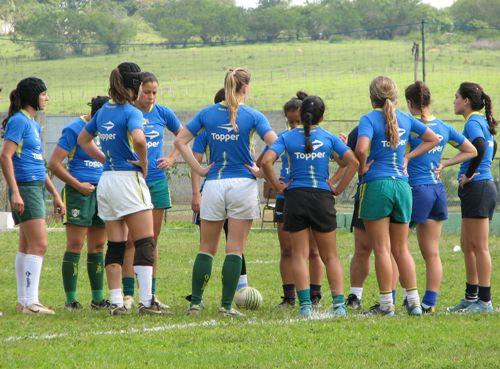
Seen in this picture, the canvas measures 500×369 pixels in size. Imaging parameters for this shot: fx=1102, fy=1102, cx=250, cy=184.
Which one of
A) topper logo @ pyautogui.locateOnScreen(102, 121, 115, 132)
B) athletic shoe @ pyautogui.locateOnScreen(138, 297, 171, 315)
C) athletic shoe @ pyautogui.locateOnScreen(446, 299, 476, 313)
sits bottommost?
athletic shoe @ pyautogui.locateOnScreen(446, 299, 476, 313)

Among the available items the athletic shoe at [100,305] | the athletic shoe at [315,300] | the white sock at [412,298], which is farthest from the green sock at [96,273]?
the white sock at [412,298]

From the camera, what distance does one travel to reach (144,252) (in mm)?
9312

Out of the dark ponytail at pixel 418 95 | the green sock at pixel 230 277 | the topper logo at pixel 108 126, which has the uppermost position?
the dark ponytail at pixel 418 95

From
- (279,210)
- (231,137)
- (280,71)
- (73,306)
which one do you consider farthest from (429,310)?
(280,71)

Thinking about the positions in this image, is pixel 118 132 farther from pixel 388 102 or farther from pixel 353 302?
pixel 353 302

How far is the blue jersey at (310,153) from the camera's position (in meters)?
9.30

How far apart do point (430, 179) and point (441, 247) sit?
8278 millimetres

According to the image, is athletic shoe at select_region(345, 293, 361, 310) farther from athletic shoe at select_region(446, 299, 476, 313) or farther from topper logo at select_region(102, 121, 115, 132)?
topper logo at select_region(102, 121, 115, 132)

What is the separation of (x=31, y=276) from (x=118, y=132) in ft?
5.49

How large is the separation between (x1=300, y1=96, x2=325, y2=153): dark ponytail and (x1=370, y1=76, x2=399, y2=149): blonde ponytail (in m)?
0.48

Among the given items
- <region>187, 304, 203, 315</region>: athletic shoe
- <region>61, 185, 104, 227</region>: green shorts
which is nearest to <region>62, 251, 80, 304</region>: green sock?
<region>61, 185, 104, 227</region>: green shorts

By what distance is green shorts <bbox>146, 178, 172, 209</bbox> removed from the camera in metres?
10.1

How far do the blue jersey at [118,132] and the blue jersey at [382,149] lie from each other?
74.9 inches

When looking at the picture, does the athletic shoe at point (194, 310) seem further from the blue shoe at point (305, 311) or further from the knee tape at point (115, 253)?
the blue shoe at point (305, 311)
